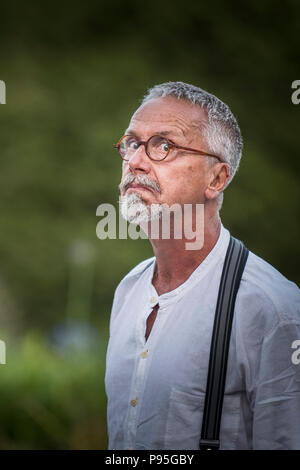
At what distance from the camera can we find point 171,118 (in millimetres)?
1248

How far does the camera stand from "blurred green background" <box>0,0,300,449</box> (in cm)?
Result: 462

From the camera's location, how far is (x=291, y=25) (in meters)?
4.27

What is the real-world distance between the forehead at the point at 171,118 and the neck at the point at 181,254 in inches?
8.0

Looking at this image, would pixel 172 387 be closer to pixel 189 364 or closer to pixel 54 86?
pixel 189 364

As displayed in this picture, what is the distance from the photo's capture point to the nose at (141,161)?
1.24m

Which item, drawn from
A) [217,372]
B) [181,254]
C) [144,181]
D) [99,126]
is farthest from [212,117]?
[99,126]

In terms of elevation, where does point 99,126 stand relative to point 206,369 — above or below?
above

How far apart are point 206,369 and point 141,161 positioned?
1.50 ft

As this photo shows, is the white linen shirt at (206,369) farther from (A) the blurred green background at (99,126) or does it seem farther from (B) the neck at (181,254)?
(A) the blurred green background at (99,126)

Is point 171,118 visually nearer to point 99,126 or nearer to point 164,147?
point 164,147

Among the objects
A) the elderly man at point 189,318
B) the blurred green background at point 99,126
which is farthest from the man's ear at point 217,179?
the blurred green background at point 99,126

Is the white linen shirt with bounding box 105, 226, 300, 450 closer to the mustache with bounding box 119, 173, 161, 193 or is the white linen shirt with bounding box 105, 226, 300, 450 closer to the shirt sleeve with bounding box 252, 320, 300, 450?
the shirt sleeve with bounding box 252, 320, 300, 450
